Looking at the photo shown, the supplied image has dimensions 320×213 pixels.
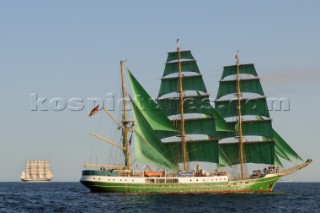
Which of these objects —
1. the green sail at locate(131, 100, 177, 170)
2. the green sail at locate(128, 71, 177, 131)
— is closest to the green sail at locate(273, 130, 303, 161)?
the green sail at locate(128, 71, 177, 131)

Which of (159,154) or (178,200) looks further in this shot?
(159,154)

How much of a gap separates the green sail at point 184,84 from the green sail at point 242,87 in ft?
15.6

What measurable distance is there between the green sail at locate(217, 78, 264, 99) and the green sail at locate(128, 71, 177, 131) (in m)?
11.7

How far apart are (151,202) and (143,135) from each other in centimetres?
1388

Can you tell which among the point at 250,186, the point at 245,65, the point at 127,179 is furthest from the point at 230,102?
the point at 127,179

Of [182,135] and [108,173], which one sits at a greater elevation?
[182,135]

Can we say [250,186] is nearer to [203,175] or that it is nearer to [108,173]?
[203,175]

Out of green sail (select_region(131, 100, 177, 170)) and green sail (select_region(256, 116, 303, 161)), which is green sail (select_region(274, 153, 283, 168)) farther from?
green sail (select_region(131, 100, 177, 170))

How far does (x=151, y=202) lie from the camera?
70250 millimetres

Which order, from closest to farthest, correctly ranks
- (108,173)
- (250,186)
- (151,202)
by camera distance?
(151,202)
(108,173)
(250,186)

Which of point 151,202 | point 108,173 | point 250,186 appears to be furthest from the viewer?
point 250,186

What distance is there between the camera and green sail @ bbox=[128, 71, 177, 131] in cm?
8269

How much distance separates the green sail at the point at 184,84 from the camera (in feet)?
288

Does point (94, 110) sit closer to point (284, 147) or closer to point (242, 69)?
point (242, 69)
